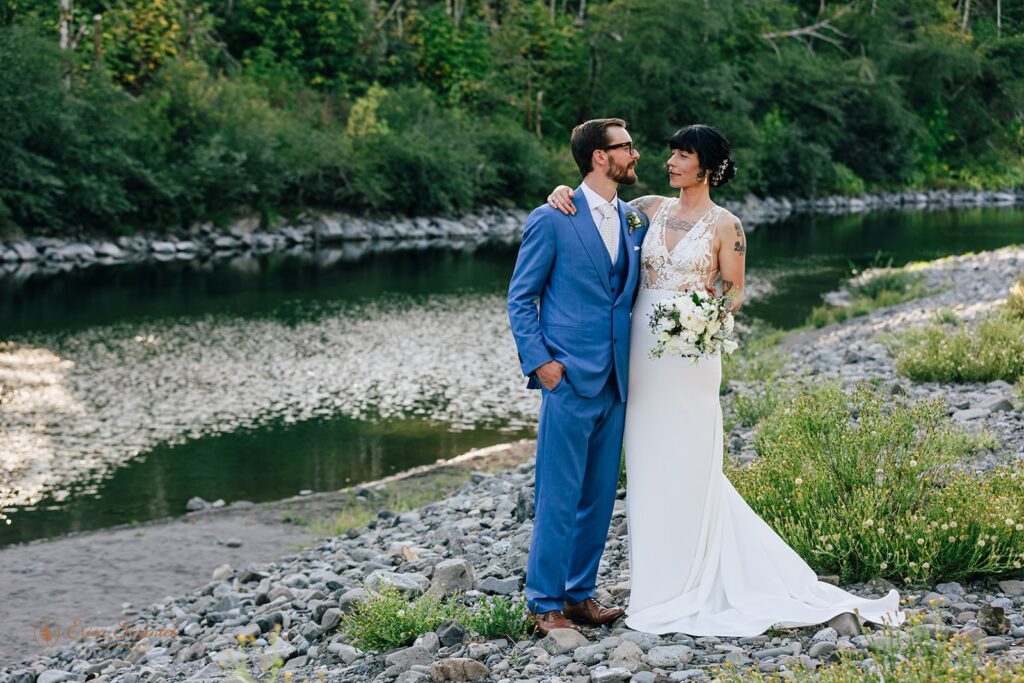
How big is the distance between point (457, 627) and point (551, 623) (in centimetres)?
54

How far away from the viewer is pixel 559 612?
589 centimetres

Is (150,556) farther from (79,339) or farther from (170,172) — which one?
(170,172)

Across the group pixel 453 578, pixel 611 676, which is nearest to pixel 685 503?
pixel 611 676

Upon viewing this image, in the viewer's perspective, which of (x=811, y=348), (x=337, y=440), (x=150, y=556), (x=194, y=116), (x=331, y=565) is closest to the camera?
(x=331, y=565)

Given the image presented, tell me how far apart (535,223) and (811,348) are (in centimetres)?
1231

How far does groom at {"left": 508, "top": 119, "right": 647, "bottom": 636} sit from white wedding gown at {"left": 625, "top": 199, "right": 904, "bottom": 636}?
114mm

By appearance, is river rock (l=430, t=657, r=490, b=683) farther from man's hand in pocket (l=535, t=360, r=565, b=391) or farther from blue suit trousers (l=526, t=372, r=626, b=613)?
man's hand in pocket (l=535, t=360, r=565, b=391)

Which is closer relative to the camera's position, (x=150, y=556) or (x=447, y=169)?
(x=150, y=556)

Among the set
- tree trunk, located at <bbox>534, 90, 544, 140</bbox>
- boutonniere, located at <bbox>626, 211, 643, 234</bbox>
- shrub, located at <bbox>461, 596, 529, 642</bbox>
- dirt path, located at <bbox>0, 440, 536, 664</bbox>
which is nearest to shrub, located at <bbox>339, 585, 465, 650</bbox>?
shrub, located at <bbox>461, 596, 529, 642</bbox>

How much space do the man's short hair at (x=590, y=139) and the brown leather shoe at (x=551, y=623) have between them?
2.20 meters

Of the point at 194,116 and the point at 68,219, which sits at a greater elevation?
the point at 194,116

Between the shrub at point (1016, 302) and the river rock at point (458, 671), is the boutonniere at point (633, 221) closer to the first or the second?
the river rock at point (458, 671)

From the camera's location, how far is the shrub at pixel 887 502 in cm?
593

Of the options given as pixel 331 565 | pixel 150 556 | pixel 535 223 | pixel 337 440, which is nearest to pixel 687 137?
pixel 535 223
